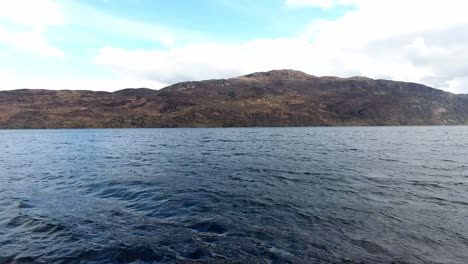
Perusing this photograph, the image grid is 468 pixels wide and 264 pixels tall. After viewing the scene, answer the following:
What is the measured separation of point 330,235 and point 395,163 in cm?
2821

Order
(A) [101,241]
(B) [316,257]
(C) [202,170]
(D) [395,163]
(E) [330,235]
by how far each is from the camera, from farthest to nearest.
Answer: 1. (D) [395,163]
2. (C) [202,170]
3. (E) [330,235]
4. (A) [101,241]
5. (B) [316,257]

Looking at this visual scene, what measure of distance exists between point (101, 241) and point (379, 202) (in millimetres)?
16271

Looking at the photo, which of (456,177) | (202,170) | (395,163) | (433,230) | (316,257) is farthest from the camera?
(395,163)

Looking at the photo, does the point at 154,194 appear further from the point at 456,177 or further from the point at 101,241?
the point at 456,177

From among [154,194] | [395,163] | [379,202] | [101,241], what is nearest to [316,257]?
[101,241]

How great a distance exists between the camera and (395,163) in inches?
1522

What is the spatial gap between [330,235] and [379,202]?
25.1 ft

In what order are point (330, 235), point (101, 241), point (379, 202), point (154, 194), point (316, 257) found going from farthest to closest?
1. point (154, 194)
2. point (379, 202)
3. point (330, 235)
4. point (101, 241)
5. point (316, 257)

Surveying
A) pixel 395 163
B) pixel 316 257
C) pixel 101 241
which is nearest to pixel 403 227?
pixel 316 257

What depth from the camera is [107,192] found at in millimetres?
23891

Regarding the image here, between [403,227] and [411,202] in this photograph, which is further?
[411,202]

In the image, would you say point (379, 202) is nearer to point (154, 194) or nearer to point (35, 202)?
point (154, 194)

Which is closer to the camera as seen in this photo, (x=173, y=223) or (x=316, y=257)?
(x=316, y=257)

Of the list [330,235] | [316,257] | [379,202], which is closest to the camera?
[316,257]
